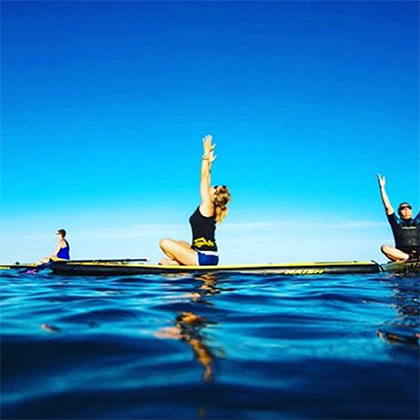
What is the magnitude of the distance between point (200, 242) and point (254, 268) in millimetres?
1378

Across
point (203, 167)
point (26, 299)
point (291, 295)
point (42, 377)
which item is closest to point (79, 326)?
point (42, 377)

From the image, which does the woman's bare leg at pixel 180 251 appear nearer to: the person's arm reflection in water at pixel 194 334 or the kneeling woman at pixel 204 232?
the kneeling woman at pixel 204 232

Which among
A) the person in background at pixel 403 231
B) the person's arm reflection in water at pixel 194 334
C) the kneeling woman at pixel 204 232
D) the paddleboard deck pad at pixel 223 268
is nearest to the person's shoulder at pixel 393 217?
the person in background at pixel 403 231

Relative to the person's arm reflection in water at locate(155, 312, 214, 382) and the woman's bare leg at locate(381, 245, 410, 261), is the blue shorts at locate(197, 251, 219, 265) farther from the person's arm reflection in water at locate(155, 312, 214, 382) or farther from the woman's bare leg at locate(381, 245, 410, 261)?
the woman's bare leg at locate(381, 245, 410, 261)

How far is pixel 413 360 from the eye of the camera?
2672mm

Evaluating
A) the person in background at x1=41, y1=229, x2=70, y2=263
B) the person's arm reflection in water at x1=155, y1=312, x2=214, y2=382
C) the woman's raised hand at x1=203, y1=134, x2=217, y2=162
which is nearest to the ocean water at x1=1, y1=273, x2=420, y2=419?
the person's arm reflection in water at x1=155, y1=312, x2=214, y2=382

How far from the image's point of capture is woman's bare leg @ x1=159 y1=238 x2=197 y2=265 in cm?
945

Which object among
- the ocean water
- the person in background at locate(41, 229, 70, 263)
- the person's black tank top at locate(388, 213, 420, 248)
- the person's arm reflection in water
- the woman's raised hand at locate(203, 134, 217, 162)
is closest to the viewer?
the ocean water

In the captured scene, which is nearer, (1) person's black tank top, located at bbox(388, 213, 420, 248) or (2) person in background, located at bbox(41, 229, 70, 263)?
(1) person's black tank top, located at bbox(388, 213, 420, 248)

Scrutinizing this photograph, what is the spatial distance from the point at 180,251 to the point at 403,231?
7023mm

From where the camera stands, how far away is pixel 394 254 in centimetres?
1220

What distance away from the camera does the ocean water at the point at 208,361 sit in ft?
6.52

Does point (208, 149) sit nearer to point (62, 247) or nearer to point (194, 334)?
point (194, 334)

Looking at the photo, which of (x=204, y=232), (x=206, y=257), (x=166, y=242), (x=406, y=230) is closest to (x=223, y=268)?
(x=206, y=257)
